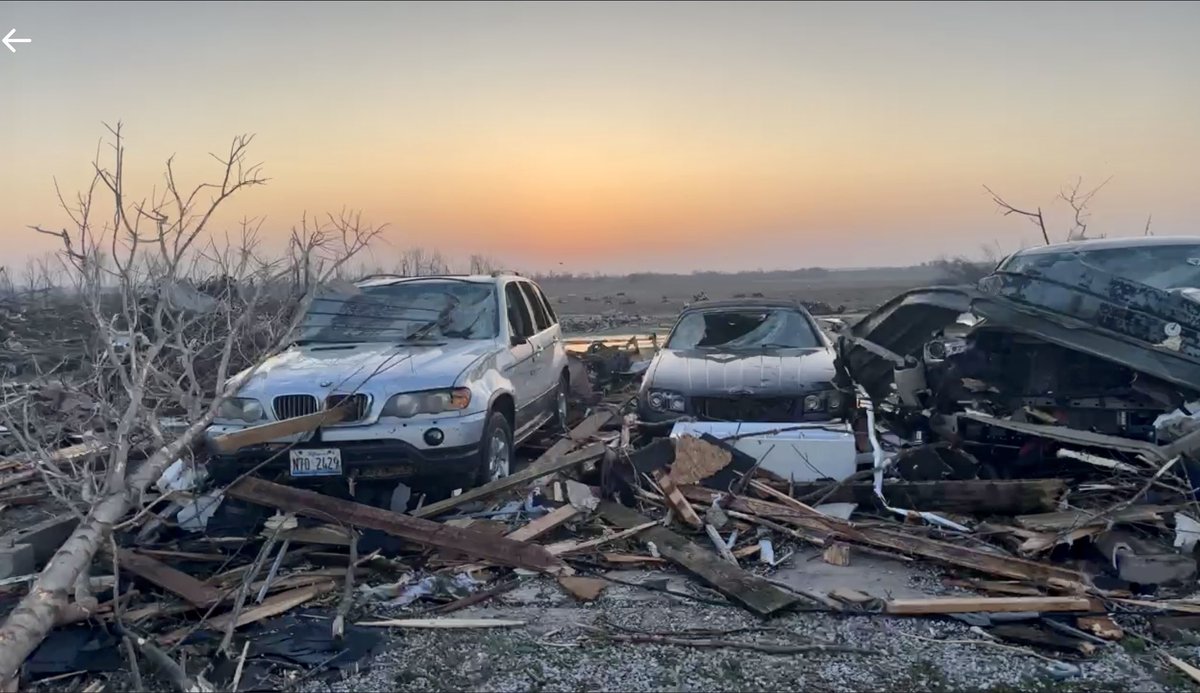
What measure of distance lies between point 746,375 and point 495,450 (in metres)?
2.35

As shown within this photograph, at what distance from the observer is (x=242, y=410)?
6.56 meters

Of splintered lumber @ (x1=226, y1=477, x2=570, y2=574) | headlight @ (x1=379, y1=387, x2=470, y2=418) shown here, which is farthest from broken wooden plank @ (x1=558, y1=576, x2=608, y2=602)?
headlight @ (x1=379, y1=387, x2=470, y2=418)

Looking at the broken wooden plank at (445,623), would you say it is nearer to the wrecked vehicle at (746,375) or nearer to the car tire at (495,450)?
the car tire at (495,450)

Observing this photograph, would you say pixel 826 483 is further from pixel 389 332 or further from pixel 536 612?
pixel 389 332

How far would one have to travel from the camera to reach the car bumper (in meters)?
6.27

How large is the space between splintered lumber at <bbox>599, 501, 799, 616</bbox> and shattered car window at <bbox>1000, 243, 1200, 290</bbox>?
4239mm

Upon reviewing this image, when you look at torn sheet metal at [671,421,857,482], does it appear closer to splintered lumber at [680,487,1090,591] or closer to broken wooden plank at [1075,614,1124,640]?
splintered lumber at [680,487,1090,591]

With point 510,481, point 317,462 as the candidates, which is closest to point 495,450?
point 510,481

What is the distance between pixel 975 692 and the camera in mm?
3951

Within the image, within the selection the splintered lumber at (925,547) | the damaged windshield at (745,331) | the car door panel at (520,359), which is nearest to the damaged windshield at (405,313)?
the car door panel at (520,359)

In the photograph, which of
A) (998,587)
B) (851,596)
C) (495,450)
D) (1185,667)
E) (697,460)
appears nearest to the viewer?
(1185,667)

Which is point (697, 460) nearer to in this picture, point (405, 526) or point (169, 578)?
point (405, 526)

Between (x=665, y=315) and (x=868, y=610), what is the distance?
103 ft

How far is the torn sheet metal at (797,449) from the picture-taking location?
676 cm
